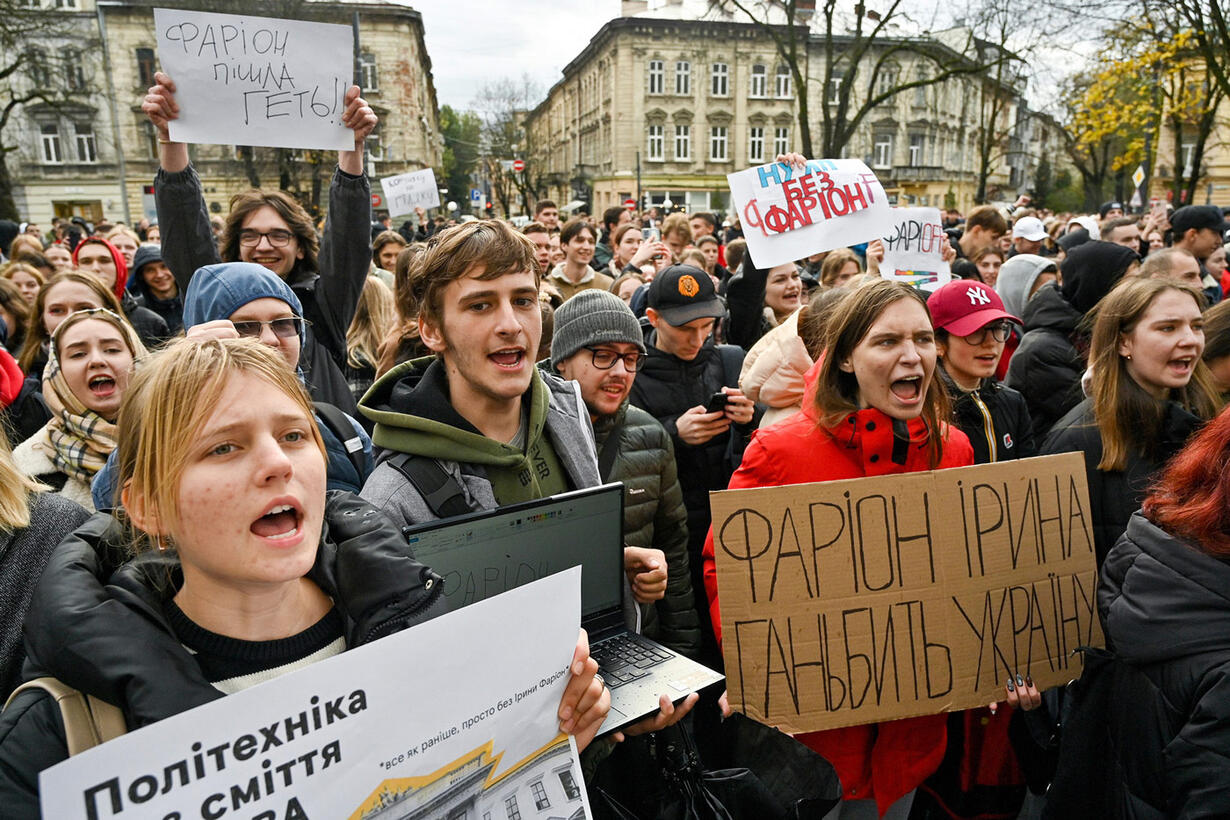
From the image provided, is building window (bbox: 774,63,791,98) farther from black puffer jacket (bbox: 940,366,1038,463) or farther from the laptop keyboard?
the laptop keyboard

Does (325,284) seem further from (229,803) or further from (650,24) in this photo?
(650,24)

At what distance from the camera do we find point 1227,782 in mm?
→ 1574

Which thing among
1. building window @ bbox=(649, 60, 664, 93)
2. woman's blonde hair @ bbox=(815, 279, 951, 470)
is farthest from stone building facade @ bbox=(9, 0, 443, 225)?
woman's blonde hair @ bbox=(815, 279, 951, 470)

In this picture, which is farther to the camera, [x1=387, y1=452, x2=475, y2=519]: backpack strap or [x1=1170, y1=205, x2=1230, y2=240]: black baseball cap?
[x1=1170, y1=205, x2=1230, y2=240]: black baseball cap

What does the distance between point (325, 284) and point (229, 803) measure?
2680mm

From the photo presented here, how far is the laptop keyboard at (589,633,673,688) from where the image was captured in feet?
6.06

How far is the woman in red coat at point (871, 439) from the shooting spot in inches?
95.7

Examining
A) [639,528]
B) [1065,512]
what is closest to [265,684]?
[639,528]

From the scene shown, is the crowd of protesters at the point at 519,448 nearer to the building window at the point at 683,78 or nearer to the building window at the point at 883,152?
the building window at the point at 683,78

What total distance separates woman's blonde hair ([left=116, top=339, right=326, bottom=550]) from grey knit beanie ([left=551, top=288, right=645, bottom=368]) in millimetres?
1583

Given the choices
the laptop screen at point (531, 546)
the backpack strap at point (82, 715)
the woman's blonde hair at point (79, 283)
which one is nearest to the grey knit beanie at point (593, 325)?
the laptop screen at point (531, 546)

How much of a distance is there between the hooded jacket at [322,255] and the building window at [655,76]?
175 feet

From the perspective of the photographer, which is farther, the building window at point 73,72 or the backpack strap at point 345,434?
the building window at point 73,72

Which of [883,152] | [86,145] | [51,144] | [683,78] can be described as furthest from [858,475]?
[883,152]
